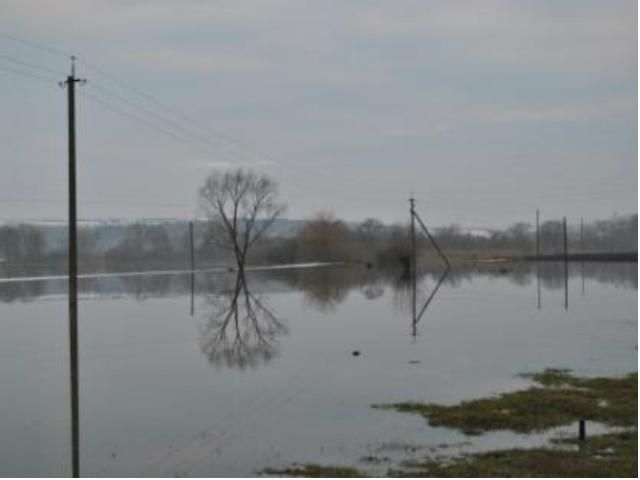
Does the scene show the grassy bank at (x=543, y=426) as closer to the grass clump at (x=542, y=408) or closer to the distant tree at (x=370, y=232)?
the grass clump at (x=542, y=408)

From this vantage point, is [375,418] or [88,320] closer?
[375,418]

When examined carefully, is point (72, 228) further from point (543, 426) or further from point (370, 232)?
point (370, 232)

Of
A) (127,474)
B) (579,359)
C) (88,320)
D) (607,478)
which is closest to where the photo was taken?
(607,478)

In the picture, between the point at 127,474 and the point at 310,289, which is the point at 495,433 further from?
the point at 310,289

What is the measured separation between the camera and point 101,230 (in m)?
125

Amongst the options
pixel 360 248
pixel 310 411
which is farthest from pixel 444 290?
pixel 360 248

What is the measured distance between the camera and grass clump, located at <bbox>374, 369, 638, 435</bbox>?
1074cm

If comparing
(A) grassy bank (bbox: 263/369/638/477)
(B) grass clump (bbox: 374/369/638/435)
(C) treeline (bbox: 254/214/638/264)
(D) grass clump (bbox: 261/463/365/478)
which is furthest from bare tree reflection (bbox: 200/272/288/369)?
(C) treeline (bbox: 254/214/638/264)

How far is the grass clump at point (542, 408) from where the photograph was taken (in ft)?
35.2

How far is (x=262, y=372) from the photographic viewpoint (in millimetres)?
15977

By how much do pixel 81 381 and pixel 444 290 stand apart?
30.0m

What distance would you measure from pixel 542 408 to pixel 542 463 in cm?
322

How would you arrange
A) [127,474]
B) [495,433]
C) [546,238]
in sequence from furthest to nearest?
[546,238]
[495,433]
[127,474]

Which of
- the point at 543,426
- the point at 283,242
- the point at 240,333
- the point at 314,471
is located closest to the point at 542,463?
the point at 543,426
